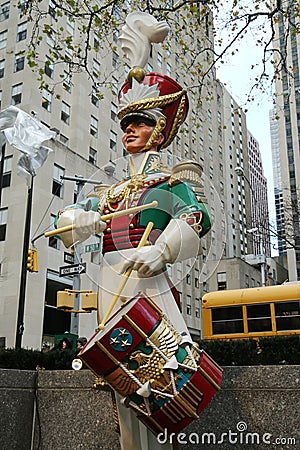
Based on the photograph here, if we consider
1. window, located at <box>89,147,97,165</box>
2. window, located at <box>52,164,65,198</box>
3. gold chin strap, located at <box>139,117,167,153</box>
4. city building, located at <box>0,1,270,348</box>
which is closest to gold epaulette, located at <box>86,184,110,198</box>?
gold chin strap, located at <box>139,117,167,153</box>

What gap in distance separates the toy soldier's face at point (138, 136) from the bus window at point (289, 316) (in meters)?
8.20

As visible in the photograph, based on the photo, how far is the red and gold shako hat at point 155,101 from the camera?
398 cm

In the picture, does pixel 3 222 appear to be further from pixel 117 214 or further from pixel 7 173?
pixel 117 214

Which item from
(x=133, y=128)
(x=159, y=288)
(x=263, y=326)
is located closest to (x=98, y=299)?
(x=159, y=288)

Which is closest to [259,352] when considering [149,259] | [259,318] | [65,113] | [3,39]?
[149,259]

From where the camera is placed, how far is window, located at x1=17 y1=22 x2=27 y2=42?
2762cm

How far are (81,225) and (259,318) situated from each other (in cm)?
883

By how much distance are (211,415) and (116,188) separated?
2077 millimetres

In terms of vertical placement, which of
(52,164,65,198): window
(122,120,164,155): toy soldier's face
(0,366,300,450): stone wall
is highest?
(52,164,65,198): window

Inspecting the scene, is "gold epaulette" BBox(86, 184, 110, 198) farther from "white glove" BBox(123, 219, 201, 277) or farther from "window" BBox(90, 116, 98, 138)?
"window" BBox(90, 116, 98, 138)

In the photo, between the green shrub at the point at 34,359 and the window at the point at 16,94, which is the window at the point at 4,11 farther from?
the green shrub at the point at 34,359

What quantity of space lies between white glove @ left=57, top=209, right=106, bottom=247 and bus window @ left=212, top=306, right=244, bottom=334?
8.76m

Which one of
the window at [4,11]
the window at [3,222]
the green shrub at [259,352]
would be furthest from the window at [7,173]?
the green shrub at [259,352]

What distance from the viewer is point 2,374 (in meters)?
4.62
